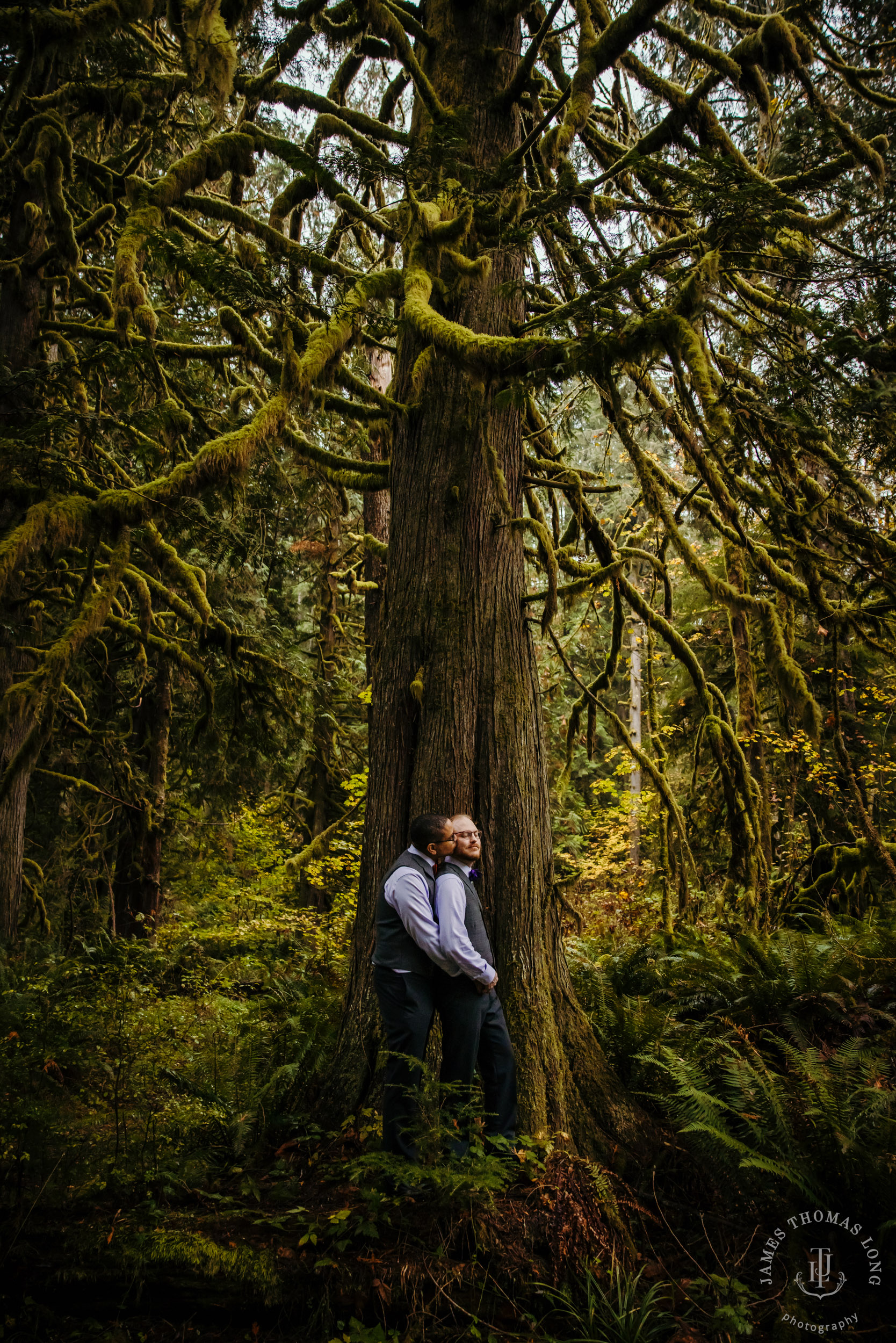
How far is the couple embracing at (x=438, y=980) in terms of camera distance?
3734 millimetres

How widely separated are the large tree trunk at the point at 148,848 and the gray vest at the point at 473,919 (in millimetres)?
7656

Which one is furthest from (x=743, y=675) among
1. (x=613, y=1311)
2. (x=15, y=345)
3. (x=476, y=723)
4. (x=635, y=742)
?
(x=635, y=742)

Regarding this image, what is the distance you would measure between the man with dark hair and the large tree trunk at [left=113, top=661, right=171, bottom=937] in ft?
24.7

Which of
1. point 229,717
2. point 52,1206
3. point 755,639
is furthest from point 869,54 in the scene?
point 52,1206

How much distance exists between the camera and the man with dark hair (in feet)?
12.2

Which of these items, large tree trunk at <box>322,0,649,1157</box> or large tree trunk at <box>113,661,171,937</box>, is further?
large tree trunk at <box>113,661,171,937</box>

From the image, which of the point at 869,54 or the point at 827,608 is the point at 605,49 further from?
the point at 827,608

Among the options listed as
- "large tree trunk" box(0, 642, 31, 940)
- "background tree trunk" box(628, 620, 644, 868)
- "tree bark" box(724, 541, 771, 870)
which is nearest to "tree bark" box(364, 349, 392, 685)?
"large tree trunk" box(0, 642, 31, 940)

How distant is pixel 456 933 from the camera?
375 cm

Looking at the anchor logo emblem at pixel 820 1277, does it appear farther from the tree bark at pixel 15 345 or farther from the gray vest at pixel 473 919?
the tree bark at pixel 15 345

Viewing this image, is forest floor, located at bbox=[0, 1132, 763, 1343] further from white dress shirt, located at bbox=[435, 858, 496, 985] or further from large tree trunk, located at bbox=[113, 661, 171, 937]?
large tree trunk, located at bbox=[113, 661, 171, 937]

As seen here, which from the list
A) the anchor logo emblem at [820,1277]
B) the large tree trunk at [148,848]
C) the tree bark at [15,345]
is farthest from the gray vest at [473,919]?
the large tree trunk at [148,848]

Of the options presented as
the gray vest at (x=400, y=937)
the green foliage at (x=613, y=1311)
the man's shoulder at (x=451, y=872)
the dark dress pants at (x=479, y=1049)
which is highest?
the man's shoulder at (x=451, y=872)

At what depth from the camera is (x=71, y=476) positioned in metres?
5.72
